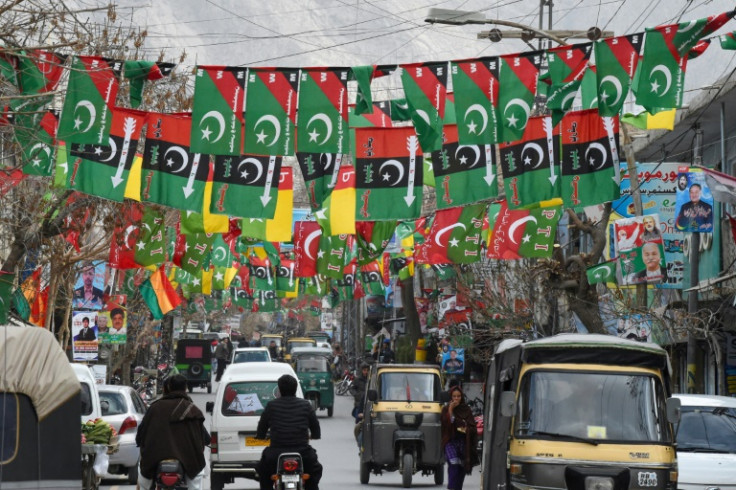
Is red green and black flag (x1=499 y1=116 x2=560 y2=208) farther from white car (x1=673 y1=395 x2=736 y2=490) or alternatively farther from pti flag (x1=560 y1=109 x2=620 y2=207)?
white car (x1=673 y1=395 x2=736 y2=490)

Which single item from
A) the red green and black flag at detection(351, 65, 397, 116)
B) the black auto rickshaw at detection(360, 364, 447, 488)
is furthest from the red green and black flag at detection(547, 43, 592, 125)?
the black auto rickshaw at detection(360, 364, 447, 488)

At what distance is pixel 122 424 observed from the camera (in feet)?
76.1

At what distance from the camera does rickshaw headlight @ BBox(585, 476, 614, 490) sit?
14.0 metres

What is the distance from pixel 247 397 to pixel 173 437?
8.91 meters

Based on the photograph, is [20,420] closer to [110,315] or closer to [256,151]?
[256,151]

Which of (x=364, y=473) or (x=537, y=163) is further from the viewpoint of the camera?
(x=364, y=473)

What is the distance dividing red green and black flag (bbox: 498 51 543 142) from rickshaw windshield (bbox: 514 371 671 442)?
13.7ft

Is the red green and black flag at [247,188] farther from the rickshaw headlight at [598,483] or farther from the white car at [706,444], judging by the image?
the rickshaw headlight at [598,483]

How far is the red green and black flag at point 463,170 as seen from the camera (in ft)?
64.0

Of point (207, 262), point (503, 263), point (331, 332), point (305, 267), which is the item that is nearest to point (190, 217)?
point (305, 267)

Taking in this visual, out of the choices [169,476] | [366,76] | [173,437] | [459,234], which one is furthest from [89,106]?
[459,234]

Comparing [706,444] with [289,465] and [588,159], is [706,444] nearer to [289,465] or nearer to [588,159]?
[588,159]

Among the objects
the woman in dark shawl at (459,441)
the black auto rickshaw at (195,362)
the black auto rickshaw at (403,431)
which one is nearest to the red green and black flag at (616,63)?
the woman in dark shawl at (459,441)

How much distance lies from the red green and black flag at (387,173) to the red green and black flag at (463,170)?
1.24 feet
